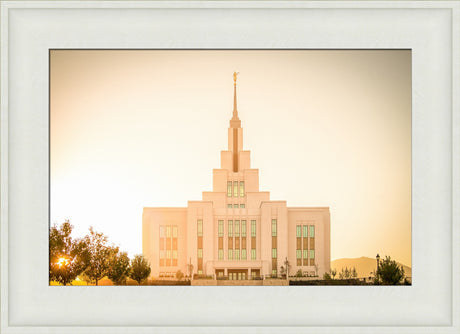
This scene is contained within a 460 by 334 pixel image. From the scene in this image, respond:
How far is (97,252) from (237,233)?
22.5 ft

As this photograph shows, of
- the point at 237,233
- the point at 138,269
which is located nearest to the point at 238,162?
the point at 237,233

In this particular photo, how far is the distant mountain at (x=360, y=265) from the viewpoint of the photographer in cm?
1518

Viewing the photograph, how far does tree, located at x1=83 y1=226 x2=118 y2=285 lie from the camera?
16.2 m

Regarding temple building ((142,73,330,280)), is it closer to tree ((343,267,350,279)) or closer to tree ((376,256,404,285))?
tree ((343,267,350,279))

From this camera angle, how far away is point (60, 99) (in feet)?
50.4

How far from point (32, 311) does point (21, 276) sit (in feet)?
1.52

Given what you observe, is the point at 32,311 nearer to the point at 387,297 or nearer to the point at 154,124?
the point at 387,297

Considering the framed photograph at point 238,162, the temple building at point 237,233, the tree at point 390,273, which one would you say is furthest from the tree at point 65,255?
the tree at point 390,273

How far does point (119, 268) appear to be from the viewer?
1599 centimetres

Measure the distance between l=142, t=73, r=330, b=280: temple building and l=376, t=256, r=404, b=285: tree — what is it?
5.45 metres

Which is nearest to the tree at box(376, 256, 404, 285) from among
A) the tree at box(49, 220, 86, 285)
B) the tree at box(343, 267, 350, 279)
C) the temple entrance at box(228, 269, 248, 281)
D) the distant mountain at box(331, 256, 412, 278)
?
the distant mountain at box(331, 256, 412, 278)

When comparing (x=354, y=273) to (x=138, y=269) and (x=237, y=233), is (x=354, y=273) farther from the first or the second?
(x=237, y=233)

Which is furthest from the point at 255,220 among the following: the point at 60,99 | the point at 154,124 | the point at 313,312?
the point at 313,312

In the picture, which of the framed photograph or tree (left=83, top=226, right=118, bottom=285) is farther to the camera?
tree (left=83, top=226, right=118, bottom=285)
